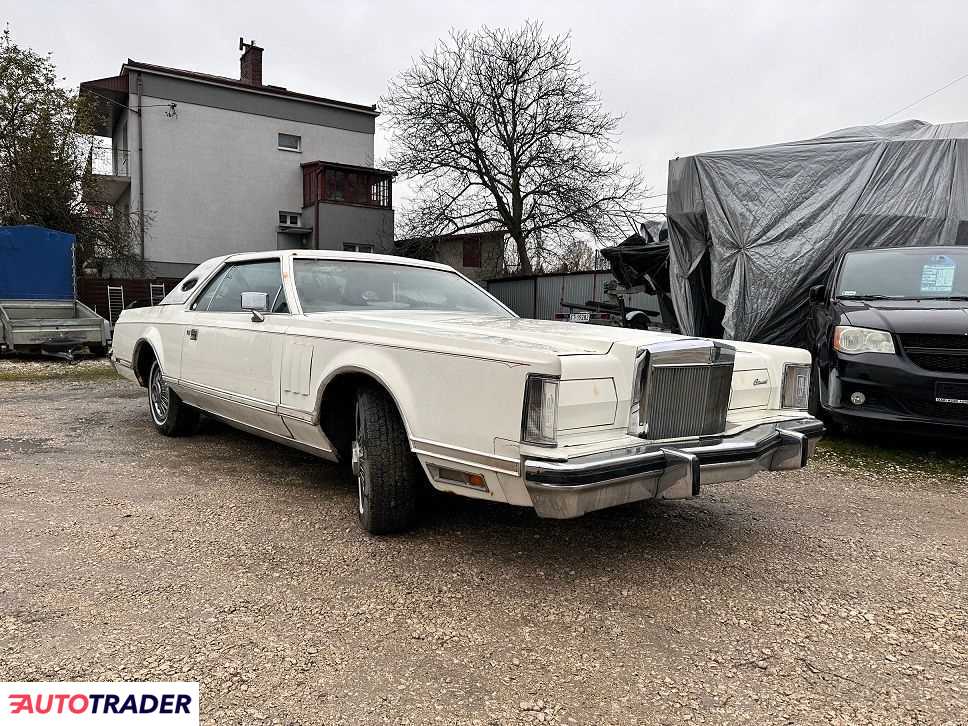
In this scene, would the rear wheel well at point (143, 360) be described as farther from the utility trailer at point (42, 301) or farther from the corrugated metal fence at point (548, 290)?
the corrugated metal fence at point (548, 290)

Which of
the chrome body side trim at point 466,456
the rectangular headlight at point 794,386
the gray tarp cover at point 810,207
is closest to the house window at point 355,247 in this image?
the gray tarp cover at point 810,207

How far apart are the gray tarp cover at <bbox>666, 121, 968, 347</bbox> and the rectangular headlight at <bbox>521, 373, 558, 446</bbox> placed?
6502mm

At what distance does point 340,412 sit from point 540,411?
4.92 ft

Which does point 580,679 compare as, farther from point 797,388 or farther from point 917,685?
point 797,388

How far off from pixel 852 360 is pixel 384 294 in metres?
3.48

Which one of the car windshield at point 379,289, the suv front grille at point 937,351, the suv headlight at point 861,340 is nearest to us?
the car windshield at point 379,289

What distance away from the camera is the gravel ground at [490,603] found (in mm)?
2080

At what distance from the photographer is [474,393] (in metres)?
2.63

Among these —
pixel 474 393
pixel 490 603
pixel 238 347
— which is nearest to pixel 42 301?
pixel 238 347

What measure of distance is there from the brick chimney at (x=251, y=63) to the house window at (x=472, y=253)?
373 inches

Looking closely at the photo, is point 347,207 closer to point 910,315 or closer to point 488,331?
point 910,315

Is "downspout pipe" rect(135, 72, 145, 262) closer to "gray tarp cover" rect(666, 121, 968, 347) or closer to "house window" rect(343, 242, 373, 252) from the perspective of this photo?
"house window" rect(343, 242, 373, 252)

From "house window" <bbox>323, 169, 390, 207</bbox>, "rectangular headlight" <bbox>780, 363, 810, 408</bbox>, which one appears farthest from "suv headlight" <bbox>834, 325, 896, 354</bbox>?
"house window" <bbox>323, 169, 390, 207</bbox>

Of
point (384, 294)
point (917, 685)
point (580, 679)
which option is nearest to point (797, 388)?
point (917, 685)
